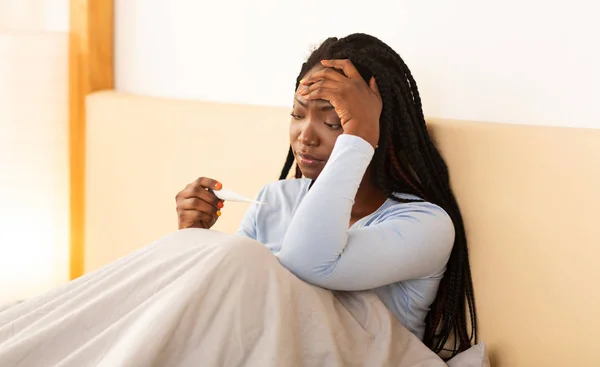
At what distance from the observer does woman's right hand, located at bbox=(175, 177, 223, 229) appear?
1654 mm

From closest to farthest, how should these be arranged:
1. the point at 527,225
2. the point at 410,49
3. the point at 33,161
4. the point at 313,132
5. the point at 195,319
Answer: the point at 195,319, the point at 527,225, the point at 313,132, the point at 410,49, the point at 33,161

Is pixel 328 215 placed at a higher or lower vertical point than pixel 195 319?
higher

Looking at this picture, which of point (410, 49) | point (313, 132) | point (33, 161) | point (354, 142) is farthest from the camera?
point (33, 161)

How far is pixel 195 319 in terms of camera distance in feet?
4.10

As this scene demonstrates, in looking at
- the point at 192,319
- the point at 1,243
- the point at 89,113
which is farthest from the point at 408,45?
the point at 1,243

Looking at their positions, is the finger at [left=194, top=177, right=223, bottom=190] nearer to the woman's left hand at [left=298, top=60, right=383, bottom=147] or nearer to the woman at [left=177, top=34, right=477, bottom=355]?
the woman at [left=177, top=34, right=477, bottom=355]

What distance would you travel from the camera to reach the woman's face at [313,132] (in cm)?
156

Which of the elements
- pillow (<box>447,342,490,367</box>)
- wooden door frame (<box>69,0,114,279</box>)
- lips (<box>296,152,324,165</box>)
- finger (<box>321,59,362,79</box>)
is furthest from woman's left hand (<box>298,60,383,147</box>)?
wooden door frame (<box>69,0,114,279</box>)

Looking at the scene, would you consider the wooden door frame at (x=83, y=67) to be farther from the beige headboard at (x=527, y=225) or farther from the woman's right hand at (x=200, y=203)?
the woman's right hand at (x=200, y=203)

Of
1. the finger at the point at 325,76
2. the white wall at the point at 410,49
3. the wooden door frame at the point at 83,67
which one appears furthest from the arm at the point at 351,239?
the wooden door frame at the point at 83,67

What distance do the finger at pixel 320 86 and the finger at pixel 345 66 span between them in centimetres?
3

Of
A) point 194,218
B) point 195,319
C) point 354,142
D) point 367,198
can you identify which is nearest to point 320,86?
point 354,142

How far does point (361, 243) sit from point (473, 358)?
0.24 meters

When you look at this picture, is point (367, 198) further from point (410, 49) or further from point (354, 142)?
point (410, 49)
